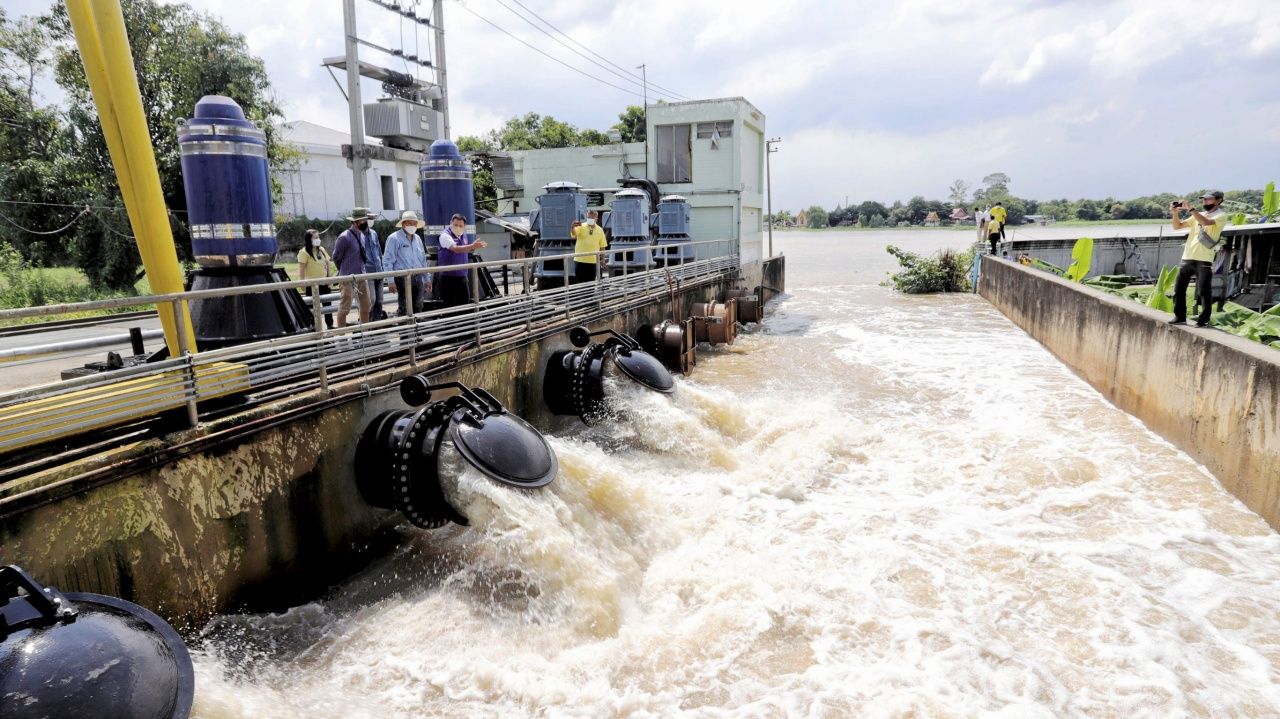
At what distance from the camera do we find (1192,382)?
24.9ft

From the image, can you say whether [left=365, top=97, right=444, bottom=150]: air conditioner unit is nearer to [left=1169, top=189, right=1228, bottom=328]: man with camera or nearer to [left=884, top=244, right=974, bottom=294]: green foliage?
[left=884, top=244, right=974, bottom=294]: green foliage

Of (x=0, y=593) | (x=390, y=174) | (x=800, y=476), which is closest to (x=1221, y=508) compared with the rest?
(x=800, y=476)

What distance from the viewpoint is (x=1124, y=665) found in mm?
4328

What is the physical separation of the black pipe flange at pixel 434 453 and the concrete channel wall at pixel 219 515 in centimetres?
21

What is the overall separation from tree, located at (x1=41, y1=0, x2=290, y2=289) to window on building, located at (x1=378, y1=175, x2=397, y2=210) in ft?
72.6

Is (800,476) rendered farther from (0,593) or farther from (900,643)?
(0,593)

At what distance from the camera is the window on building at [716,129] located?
20.2 metres

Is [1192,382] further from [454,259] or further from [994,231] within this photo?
[994,231]

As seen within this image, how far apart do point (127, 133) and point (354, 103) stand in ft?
48.7

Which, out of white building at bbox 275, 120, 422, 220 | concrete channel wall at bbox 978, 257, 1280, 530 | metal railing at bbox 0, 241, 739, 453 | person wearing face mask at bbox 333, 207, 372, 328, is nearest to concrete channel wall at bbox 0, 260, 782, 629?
metal railing at bbox 0, 241, 739, 453

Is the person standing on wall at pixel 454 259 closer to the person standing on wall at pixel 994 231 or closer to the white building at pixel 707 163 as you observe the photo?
the white building at pixel 707 163

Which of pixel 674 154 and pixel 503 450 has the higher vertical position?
pixel 674 154

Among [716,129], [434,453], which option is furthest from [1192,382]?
[716,129]

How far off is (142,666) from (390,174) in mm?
41458
